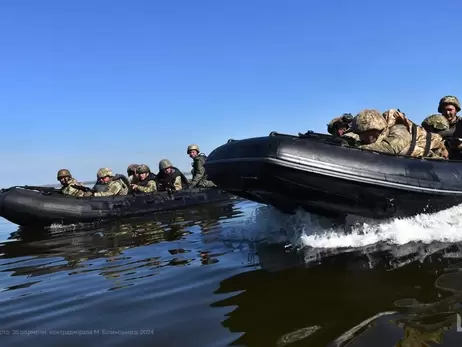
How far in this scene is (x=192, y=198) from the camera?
1210 centimetres

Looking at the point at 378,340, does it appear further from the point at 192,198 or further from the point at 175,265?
the point at 192,198

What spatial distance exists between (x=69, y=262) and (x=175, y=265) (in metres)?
1.74

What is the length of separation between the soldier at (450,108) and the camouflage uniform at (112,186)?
25.5ft

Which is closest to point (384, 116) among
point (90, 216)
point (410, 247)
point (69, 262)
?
point (410, 247)

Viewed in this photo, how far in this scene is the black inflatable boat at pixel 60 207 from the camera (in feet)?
32.4

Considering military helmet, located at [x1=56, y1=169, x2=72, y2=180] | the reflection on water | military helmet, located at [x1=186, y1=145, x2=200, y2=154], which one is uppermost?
military helmet, located at [x1=186, y1=145, x2=200, y2=154]

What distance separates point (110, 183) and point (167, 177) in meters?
1.86

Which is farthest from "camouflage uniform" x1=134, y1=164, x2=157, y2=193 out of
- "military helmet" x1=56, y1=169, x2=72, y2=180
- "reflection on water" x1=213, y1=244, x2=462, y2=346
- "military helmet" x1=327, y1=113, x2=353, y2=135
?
"reflection on water" x1=213, y1=244, x2=462, y2=346

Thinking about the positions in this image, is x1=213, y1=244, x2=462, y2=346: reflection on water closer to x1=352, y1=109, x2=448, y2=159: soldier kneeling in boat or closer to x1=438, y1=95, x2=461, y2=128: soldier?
x1=352, y1=109, x2=448, y2=159: soldier kneeling in boat

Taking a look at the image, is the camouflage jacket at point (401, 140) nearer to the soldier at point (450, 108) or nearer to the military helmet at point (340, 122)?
the soldier at point (450, 108)

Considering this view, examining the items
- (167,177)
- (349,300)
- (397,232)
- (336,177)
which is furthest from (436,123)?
(167,177)

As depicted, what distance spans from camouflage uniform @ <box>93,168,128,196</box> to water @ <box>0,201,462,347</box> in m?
4.73

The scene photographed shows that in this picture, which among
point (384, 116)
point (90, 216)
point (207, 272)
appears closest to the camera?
point (207, 272)

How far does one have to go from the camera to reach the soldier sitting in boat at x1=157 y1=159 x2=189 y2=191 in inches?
495
